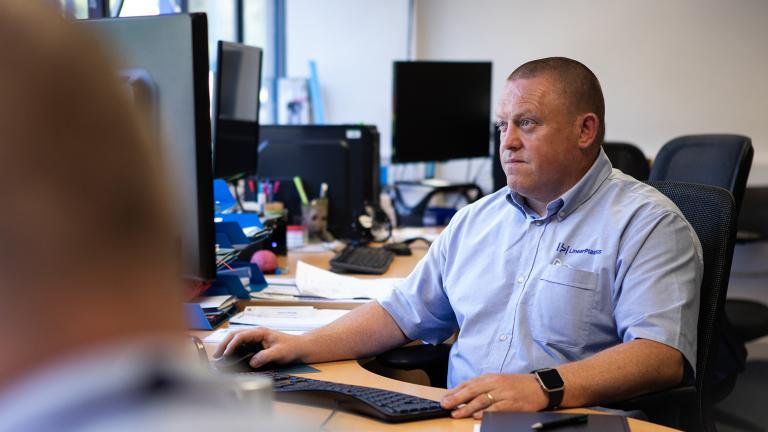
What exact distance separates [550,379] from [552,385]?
0.01 meters

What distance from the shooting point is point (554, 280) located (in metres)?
1.70

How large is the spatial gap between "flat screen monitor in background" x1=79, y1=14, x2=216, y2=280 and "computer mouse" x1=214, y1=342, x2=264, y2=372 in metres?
0.30

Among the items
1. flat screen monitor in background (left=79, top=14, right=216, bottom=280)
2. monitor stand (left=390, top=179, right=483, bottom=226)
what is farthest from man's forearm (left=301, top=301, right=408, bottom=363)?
monitor stand (left=390, top=179, right=483, bottom=226)

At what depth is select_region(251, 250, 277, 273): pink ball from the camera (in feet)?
8.41

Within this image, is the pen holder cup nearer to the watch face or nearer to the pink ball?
the pink ball

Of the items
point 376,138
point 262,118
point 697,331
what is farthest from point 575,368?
point 262,118

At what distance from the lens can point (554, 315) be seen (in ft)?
5.54

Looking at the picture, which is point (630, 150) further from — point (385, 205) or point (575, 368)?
point (575, 368)

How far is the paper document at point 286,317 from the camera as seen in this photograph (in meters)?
1.89

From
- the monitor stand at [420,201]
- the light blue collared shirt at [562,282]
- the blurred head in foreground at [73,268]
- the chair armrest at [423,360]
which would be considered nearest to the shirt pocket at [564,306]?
the light blue collared shirt at [562,282]

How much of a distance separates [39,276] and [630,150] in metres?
3.40

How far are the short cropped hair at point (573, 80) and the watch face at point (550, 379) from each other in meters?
0.66

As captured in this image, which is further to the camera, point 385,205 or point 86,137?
point 385,205

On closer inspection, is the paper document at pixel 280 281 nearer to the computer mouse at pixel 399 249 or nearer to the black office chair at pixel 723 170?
the computer mouse at pixel 399 249
